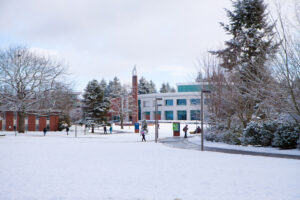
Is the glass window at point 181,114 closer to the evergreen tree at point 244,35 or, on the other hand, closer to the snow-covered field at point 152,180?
the evergreen tree at point 244,35

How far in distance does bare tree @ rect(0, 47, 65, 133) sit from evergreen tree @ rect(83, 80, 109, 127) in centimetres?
1264

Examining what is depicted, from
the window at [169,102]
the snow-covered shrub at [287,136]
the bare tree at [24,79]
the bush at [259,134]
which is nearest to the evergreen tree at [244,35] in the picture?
the bush at [259,134]

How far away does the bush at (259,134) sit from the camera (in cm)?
2170

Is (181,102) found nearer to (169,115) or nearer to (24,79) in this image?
(169,115)

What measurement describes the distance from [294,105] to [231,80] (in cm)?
960

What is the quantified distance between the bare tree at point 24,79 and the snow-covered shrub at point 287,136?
2950 cm

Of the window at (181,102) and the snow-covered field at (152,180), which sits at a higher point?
the window at (181,102)

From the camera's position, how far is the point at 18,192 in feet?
27.2

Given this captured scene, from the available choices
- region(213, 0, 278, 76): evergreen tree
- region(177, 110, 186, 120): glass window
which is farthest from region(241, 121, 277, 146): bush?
region(177, 110, 186, 120): glass window

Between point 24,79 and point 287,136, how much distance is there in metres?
31.8

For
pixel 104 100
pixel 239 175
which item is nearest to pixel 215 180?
pixel 239 175

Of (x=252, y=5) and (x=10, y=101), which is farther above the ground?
(x=252, y=5)

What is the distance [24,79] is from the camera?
37688mm

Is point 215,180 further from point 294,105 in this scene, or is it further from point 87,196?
point 294,105
